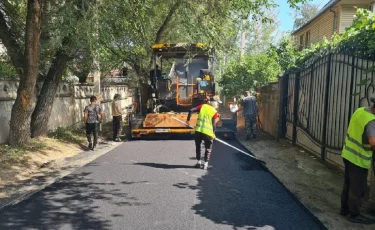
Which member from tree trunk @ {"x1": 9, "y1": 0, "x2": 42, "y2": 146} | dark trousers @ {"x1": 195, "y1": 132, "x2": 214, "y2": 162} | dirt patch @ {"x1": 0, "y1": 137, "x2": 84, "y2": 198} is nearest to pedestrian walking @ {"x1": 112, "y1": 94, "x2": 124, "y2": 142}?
dirt patch @ {"x1": 0, "y1": 137, "x2": 84, "y2": 198}

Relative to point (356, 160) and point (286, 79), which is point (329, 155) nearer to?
point (356, 160)

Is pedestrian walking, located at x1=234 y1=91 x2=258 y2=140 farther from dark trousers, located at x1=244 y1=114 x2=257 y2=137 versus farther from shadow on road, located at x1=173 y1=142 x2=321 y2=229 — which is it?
shadow on road, located at x1=173 y1=142 x2=321 y2=229

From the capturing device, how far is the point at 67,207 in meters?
4.62

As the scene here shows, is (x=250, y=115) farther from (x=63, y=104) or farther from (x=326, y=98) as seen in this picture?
(x=63, y=104)

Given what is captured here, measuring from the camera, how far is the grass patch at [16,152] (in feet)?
22.4

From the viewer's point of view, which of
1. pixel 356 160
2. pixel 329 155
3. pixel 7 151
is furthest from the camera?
pixel 7 151

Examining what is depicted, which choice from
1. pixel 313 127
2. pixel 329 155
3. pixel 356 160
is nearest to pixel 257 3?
pixel 313 127

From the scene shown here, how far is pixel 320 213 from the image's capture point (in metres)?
4.42

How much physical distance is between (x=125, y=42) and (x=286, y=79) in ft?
19.0

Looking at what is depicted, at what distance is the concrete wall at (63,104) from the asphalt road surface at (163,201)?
278cm

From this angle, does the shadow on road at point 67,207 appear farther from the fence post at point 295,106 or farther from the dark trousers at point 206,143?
the fence post at point 295,106

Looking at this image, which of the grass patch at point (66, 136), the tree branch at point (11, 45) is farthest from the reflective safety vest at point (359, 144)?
the grass patch at point (66, 136)

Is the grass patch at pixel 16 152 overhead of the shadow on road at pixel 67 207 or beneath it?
overhead

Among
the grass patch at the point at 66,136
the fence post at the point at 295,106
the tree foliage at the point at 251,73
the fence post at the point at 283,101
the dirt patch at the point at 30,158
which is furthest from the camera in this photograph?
the tree foliage at the point at 251,73
